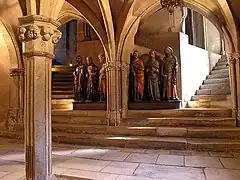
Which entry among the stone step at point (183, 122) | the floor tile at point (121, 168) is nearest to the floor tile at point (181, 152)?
the floor tile at point (121, 168)

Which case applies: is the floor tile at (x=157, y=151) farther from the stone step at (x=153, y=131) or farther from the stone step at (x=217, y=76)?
the stone step at (x=217, y=76)

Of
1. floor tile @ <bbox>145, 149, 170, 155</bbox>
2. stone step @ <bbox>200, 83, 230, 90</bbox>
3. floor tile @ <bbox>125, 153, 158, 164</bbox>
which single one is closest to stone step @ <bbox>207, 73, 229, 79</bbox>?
stone step @ <bbox>200, 83, 230, 90</bbox>

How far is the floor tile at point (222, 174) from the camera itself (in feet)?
8.87

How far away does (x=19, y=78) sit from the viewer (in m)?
6.51

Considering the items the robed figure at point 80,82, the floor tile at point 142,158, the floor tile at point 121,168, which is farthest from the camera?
the robed figure at point 80,82

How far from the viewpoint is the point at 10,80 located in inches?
275

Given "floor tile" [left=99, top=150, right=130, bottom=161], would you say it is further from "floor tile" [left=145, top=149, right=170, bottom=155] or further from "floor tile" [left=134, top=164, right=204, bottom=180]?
"floor tile" [left=134, top=164, right=204, bottom=180]

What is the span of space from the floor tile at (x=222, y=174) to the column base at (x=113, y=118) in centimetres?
314

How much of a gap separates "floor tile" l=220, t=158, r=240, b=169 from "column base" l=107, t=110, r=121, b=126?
2871mm

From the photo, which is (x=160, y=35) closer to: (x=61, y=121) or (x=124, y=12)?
(x=124, y=12)

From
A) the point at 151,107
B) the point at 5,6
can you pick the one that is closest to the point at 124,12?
the point at 151,107

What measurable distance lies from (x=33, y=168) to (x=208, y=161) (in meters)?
2.54

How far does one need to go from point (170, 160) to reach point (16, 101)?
16.0 feet

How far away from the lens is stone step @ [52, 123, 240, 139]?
4703 mm
